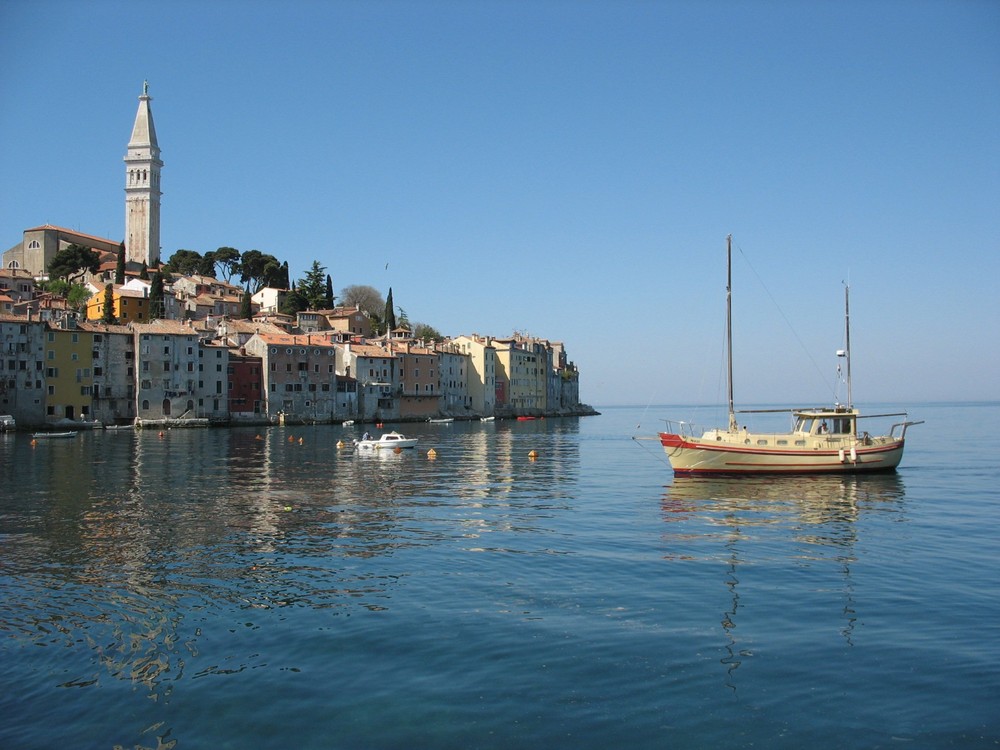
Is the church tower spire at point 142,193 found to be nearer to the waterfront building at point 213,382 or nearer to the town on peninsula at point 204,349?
the town on peninsula at point 204,349

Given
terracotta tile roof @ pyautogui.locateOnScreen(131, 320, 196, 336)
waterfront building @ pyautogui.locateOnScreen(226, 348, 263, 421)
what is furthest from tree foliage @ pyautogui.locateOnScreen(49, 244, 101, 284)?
waterfront building @ pyautogui.locateOnScreen(226, 348, 263, 421)

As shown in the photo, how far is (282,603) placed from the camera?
1429 centimetres

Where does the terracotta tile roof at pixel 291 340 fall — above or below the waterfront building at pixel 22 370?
above

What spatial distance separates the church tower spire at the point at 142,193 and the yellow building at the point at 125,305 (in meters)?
32.4

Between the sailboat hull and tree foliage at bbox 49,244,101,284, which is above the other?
tree foliage at bbox 49,244,101,284

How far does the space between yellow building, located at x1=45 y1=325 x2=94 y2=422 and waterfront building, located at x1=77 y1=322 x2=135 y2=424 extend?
1.98 feet

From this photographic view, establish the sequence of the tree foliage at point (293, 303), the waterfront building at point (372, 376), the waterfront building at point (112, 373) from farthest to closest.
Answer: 1. the tree foliage at point (293, 303)
2. the waterfront building at point (372, 376)
3. the waterfront building at point (112, 373)

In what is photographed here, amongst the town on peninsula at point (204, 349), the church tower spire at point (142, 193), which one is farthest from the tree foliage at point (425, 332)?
the church tower spire at point (142, 193)

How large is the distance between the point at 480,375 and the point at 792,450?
89.7m

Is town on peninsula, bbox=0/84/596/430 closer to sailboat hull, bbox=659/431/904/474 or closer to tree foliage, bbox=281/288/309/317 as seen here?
tree foliage, bbox=281/288/309/317

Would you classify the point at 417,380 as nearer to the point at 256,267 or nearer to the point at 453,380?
the point at 453,380

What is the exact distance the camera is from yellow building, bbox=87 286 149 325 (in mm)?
98019

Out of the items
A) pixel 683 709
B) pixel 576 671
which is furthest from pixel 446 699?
pixel 683 709

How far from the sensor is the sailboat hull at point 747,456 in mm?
36062
